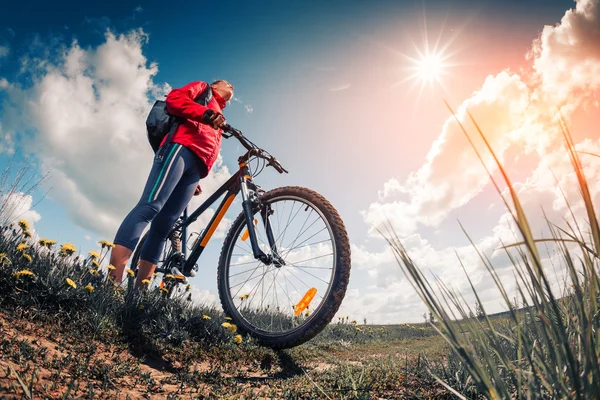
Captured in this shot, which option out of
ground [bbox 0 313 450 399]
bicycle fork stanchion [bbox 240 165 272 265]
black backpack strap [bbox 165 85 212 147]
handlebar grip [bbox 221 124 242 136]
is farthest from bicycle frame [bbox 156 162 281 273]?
ground [bbox 0 313 450 399]

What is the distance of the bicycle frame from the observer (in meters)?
3.44

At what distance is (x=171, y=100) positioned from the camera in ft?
10.9

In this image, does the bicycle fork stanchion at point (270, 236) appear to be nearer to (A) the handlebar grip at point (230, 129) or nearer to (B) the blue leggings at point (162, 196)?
(B) the blue leggings at point (162, 196)

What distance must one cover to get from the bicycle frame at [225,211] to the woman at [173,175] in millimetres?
449

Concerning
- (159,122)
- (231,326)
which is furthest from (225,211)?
(231,326)

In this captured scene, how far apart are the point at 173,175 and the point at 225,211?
101cm

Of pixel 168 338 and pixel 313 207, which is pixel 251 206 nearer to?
pixel 313 207

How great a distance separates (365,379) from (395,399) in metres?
0.24

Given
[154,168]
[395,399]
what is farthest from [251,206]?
[395,399]

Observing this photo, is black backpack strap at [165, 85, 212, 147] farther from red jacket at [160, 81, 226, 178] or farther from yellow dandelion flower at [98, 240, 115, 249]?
yellow dandelion flower at [98, 240, 115, 249]

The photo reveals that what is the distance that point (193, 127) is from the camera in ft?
11.2

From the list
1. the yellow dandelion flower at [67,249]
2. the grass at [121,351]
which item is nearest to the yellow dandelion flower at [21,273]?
the grass at [121,351]

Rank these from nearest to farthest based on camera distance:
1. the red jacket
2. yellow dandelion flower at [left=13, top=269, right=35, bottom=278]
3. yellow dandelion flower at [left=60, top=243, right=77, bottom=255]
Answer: yellow dandelion flower at [left=13, top=269, right=35, bottom=278] < yellow dandelion flower at [left=60, top=243, right=77, bottom=255] < the red jacket

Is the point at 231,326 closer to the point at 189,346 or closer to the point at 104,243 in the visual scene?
the point at 189,346
